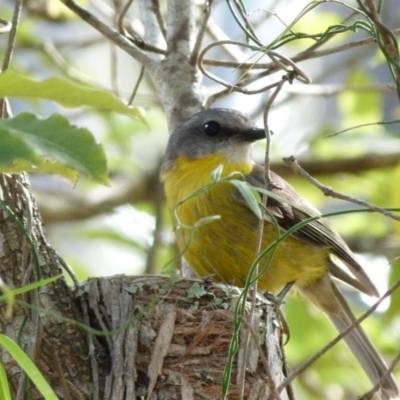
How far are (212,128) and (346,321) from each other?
134 centimetres

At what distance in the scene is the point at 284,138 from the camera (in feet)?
22.7

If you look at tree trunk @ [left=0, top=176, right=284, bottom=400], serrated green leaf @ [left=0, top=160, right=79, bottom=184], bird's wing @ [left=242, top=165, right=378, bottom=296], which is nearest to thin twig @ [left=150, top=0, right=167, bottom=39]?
bird's wing @ [left=242, top=165, right=378, bottom=296]

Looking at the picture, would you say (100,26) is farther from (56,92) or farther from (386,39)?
(56,92)

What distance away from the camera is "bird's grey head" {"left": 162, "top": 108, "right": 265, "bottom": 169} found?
4387 millimetres

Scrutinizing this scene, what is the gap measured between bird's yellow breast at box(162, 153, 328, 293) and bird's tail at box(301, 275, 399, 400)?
161mm

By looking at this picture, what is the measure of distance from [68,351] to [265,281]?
1.51m

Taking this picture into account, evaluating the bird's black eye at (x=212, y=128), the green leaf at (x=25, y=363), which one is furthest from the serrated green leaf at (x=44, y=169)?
the bird's black eye at (x=212, y=128)

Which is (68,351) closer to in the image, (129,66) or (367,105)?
(367,105)

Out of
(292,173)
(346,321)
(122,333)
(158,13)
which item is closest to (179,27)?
(158,13)

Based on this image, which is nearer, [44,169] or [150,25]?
[44,169]

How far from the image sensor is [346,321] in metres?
4.84

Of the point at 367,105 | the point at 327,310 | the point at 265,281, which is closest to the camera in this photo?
the point at 265,281

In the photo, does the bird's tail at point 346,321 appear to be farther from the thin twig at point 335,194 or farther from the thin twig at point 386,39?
the thin twig at point 386,39

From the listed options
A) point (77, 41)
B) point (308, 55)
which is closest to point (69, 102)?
point (308, 55)
